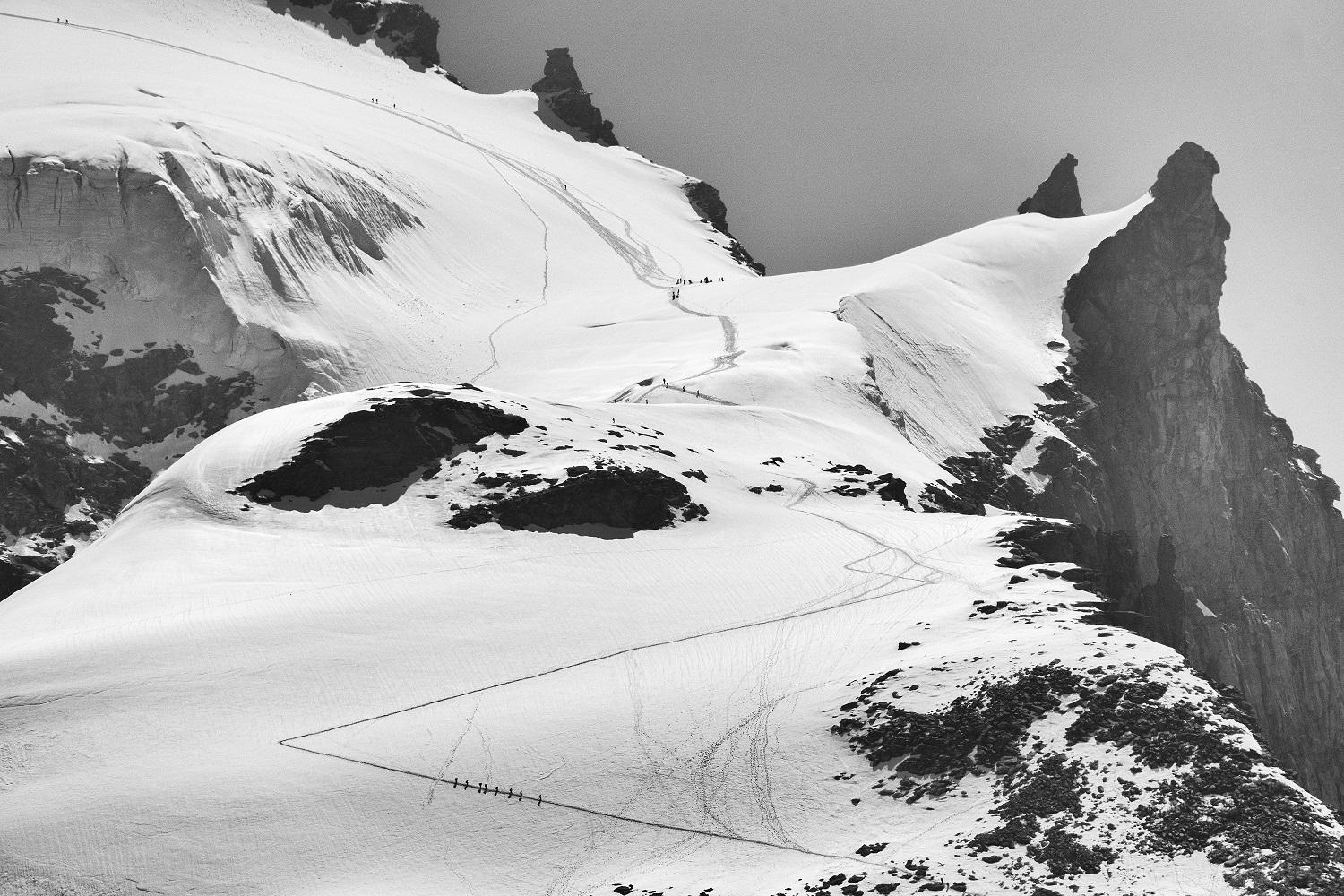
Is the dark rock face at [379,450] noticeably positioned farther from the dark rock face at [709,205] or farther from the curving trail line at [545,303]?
the dark rock face at [709,205]

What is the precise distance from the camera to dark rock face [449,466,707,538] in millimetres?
70312

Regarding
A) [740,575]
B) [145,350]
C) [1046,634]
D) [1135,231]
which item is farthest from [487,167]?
[1046,634]

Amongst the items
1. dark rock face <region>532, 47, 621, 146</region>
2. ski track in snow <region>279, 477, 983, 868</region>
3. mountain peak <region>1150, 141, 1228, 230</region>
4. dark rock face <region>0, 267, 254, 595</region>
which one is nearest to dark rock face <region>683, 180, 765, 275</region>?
dark rock face <region>532, 47, 621, 146</region>

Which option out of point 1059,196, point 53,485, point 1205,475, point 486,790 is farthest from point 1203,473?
point 486,790

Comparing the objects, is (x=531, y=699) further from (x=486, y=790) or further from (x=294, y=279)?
(x=294, y=279)

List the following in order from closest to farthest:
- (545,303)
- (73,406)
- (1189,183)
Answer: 1. (73,406)
2. (545,303)
3. (1189,183)

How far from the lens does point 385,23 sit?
17538 cm

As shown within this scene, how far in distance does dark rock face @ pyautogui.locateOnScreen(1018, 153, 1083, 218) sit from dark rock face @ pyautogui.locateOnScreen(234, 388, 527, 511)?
106 metres

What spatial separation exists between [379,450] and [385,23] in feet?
376

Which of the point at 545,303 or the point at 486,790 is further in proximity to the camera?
the point at 545,303

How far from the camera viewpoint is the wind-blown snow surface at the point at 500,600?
46094 mm

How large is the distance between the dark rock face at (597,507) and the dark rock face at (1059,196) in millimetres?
105437

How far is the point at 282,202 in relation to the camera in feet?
348

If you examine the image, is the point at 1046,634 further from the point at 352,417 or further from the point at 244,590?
the point at 352,417
